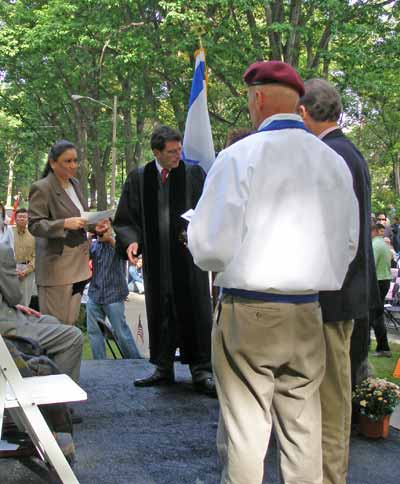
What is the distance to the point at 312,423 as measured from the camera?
2.59 metres

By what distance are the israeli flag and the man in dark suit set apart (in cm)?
183

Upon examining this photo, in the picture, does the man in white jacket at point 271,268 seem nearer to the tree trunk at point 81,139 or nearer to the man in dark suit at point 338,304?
the man in dark suit at point 338,304

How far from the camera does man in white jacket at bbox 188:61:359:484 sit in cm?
242

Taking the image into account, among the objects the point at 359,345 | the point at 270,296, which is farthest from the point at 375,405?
the point at 270,296

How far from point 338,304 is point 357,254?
14.3 inches

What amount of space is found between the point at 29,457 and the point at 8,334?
2.27 ft

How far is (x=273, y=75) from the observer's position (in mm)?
2547

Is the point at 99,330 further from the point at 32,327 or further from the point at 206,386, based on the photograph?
the point at 32,327

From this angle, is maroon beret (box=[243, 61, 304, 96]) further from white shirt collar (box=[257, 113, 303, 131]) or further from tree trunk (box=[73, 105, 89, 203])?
tree trunk (box=[73, 105, 89, 203])

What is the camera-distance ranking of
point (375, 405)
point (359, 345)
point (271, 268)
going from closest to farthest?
point (271, 268) → point (359, 345) → point (375, 405)

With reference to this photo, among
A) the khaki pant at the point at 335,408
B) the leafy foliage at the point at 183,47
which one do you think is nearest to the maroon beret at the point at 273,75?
the khaki pant at the point at 335,408

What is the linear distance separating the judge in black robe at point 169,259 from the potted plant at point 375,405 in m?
1.19

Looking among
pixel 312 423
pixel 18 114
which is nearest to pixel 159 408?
pixel 312 423

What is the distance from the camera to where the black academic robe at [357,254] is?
3.18 metres
